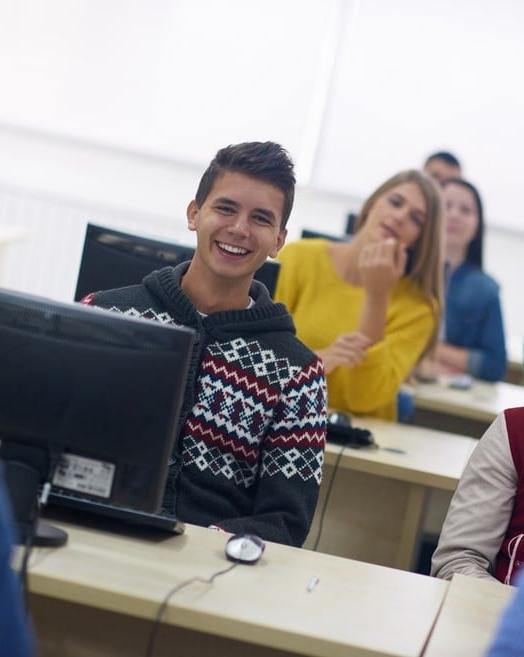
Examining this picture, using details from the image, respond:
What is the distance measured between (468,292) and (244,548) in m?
3.27

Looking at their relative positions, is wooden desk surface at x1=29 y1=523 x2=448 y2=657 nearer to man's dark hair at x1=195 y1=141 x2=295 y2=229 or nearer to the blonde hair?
man's dark hair at x1=195 y1=141 x2=295 y2=229

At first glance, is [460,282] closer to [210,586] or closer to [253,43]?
[253,43]

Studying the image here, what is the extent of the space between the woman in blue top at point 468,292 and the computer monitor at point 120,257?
2389 millimetres

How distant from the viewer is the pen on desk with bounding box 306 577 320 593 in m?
2.02

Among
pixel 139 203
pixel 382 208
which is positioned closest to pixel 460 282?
pixel 382 208

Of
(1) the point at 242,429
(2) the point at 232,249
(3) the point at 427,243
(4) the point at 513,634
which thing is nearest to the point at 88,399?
(1) the point at 242,429

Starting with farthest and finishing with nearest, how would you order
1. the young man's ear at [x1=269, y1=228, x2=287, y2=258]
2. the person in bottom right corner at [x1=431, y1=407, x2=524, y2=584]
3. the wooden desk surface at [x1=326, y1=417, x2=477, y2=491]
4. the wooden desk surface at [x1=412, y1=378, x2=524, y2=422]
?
the wooden desk surface at [x1=412, y1=378, x2=524, y2=422]
the wooden desk surface at [x1=326, y1=417, x2=477, y2=491]
the young man's ear at [x1=269, y1=228, x2=287, y2=258]
the person in bottom right corner at [x1=431, y1=407, x2=524, y2=584]

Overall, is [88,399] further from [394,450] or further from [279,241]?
[394,450]

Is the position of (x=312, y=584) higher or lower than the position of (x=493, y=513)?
lower

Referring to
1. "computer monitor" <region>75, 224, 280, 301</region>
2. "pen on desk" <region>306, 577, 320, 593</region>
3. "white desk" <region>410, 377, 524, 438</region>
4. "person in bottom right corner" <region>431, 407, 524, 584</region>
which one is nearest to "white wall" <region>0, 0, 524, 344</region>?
"white desk" <region>410, 377, 524, 438</region>

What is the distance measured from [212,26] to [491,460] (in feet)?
14.1

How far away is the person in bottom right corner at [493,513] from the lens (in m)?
2.35

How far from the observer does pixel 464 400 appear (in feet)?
14.4

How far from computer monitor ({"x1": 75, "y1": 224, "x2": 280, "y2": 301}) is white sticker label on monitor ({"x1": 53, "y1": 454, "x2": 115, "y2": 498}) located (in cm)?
95
